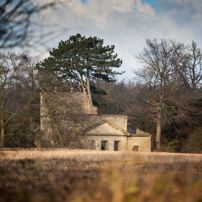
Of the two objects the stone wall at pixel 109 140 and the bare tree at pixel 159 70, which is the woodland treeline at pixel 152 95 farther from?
the stone wall at pixel 109 140

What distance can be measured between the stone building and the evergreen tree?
7.53 metres

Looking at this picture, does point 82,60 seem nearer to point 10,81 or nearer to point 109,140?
point 109,140

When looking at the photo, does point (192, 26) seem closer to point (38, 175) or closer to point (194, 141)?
point (194, 141)

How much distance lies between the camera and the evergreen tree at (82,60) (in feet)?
168

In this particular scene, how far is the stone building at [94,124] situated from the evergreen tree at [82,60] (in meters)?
7.53

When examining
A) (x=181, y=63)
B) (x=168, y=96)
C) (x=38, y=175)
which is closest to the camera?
(x=38, y=175)

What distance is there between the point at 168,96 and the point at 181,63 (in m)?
6.41

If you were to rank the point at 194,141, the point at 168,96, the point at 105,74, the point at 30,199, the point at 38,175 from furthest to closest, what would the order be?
the point at 105,74, the point at 168,96, the point at 194,141, the point at 38,175, the point at 30,199

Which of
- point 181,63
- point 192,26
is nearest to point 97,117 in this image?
point 181,63

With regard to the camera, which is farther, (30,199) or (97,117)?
(97,117)

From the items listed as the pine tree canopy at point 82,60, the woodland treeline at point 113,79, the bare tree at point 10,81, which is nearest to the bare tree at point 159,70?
the woodland treeline at point 113,79

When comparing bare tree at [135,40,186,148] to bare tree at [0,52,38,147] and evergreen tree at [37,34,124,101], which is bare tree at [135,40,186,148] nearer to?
evergreen tree at [37,34,124,101]

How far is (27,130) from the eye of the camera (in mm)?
34719

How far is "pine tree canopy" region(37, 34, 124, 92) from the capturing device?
51156 millimetres
